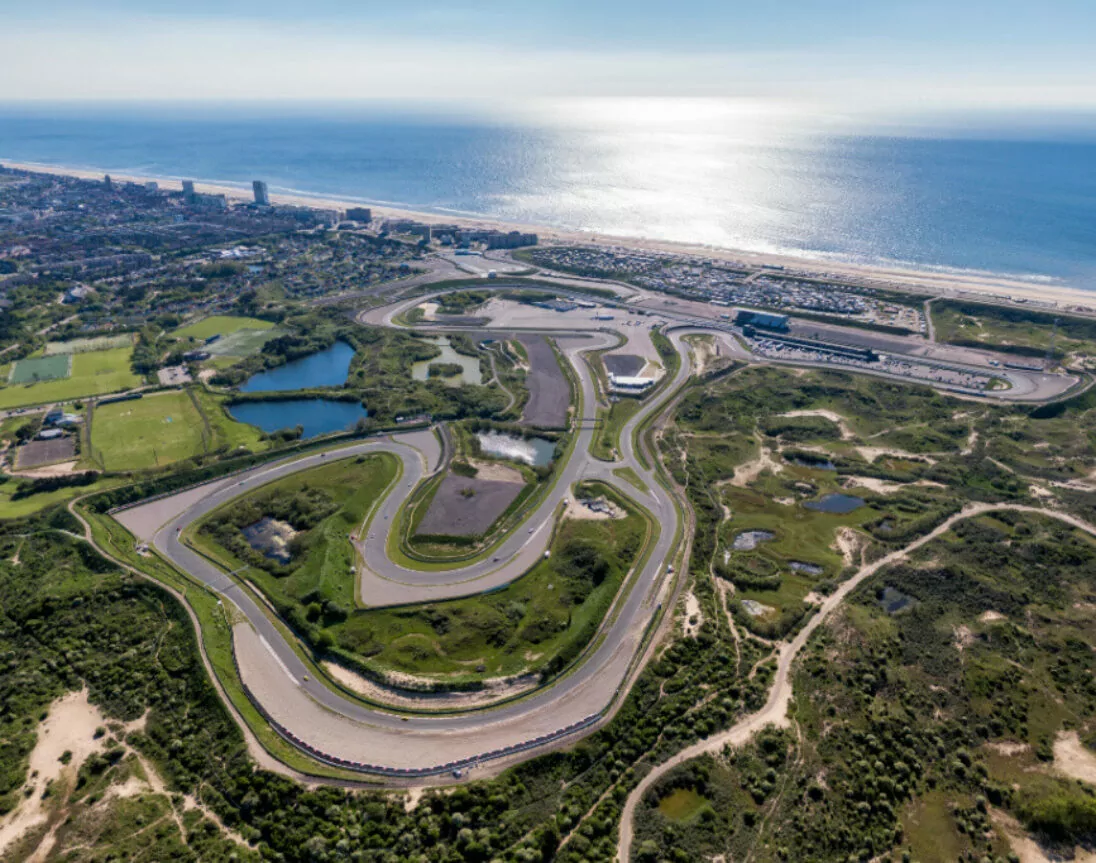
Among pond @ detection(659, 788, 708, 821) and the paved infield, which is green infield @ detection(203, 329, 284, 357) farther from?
pond @ detection(659, 788, 708, 821)

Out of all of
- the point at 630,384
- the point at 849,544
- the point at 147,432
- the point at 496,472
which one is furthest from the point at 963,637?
the point at 147,432

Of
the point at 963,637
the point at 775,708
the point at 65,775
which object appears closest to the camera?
the point at 65,775

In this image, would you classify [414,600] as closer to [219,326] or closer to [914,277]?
[219,326]

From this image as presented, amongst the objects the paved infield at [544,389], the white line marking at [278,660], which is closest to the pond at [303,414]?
the paved infield at [544,389]

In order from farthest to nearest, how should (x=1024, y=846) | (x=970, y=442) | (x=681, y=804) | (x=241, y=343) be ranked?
(x=241, y=343)
(x=970, y=442)
(x=681, y=804)
(x=1024, y=846)

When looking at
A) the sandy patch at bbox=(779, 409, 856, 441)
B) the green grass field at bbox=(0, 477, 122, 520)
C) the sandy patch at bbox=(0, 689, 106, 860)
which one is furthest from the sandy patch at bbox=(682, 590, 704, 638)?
the green grass field at bbox=(0, 477, 122, 520)

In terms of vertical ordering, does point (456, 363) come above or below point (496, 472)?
above

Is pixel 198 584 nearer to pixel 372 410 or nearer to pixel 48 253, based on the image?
pixel 372 410
